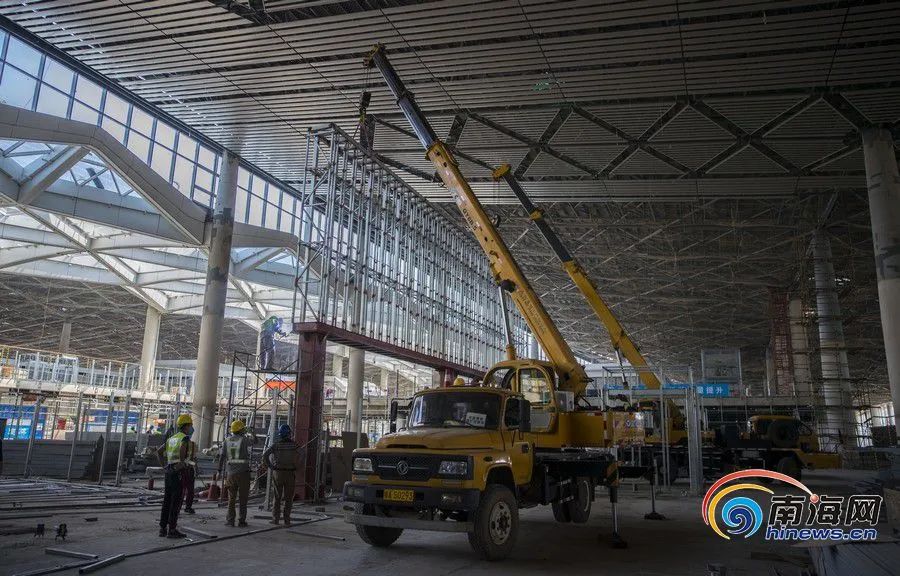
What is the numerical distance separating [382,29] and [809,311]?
3503 centimetres

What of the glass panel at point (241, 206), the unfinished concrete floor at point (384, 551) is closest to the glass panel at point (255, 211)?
the glass panel at point (241, 206)

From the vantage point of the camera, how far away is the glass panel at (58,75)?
18766 millimetres

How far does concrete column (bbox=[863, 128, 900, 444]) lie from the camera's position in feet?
55.8

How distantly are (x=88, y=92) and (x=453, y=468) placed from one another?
61.7 ft

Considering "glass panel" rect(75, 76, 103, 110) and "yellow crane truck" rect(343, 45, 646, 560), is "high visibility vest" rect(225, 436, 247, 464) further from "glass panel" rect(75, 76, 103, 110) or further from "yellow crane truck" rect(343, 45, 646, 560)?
"glass panel" rect(75, 76, 103, 110)

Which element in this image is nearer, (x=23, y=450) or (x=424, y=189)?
(x=23, y=450)

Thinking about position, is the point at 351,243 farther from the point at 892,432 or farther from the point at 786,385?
the point at 786,385

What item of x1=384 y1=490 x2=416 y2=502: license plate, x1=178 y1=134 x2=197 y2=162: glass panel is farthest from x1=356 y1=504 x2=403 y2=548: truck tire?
x1=178 y1=134 x2=197 y2=162: glass panel

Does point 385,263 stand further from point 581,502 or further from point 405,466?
point 405,466

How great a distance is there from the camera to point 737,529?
1030 centimetres

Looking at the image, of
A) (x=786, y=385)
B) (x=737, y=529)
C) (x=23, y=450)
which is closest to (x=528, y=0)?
(x=737, y=529)

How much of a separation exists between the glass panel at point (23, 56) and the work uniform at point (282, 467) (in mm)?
14490

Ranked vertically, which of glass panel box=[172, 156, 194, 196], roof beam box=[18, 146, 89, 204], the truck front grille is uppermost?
glass panel box=[172, 156, 194, 196]

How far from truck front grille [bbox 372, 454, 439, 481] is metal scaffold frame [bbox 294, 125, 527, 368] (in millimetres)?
7800
